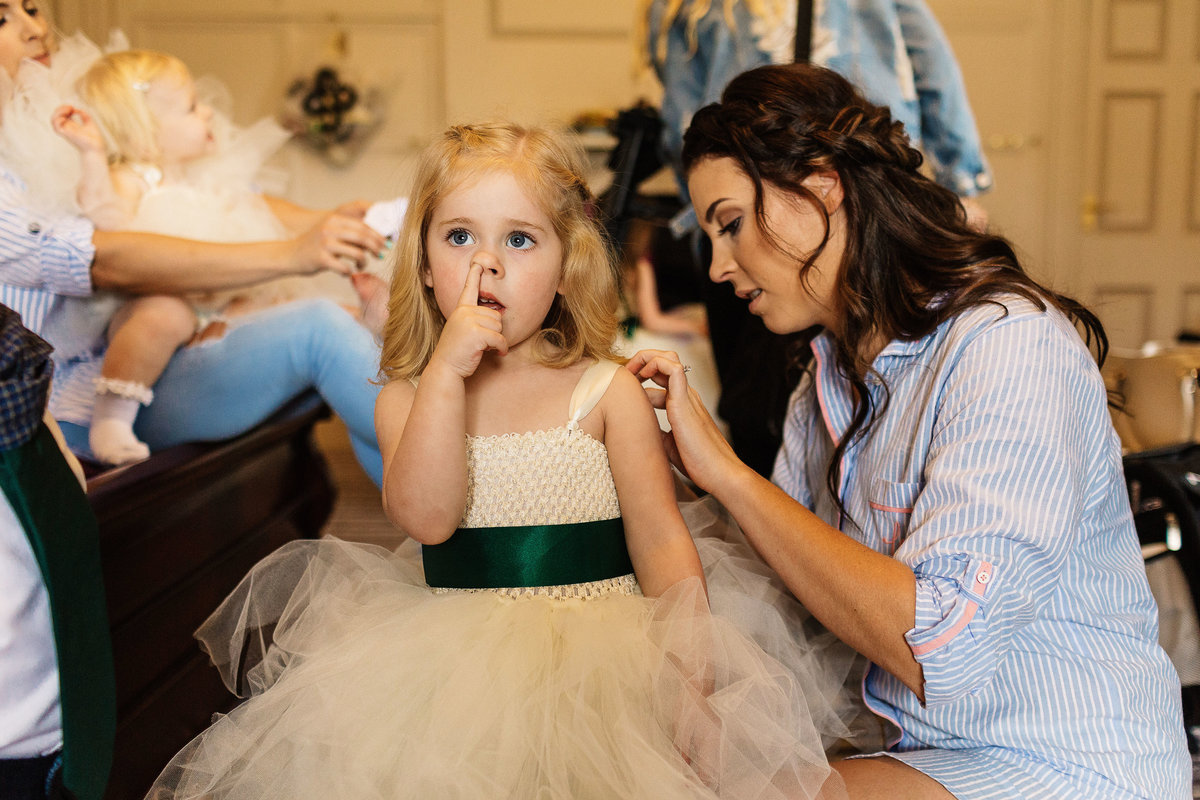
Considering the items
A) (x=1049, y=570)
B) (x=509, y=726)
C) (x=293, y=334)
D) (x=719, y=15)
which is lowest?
(x=509, y=726)

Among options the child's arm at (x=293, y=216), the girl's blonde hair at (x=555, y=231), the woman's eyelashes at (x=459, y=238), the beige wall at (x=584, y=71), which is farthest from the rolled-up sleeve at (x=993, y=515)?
the beige wall at (x=584, y=71)

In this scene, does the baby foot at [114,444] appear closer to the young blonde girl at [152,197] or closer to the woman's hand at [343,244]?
the young blonde girl at [152,197]

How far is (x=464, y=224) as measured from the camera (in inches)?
48.3

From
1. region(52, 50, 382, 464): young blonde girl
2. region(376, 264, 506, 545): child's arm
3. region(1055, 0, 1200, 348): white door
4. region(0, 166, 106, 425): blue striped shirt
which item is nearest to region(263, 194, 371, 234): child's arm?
region(52, 50, 382, 464): young blonde girl

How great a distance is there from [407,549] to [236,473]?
724mm

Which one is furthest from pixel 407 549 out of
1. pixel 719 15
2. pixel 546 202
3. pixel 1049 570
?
pixel 719 15

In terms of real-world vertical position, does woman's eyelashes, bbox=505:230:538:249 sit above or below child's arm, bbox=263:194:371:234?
A: below

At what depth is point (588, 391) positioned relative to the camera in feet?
4.27

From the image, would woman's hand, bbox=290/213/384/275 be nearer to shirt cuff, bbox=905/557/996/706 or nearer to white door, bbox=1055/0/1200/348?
shirt cuff, bbox=905/557/996/706

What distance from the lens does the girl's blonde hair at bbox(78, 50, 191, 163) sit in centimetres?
196

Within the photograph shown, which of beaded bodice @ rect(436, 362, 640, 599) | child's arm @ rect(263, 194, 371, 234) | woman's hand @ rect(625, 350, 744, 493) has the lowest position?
beaded bodice @ rect(436, 362, 640, 599)

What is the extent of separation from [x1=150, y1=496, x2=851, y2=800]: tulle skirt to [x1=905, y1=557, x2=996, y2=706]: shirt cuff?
155 mm

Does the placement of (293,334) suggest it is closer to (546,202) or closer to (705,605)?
(546,202)

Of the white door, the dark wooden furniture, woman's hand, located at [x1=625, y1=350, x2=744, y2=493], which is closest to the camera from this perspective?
woman's hand, located at [x1=625, y1=350, x2=744, y2=493]
